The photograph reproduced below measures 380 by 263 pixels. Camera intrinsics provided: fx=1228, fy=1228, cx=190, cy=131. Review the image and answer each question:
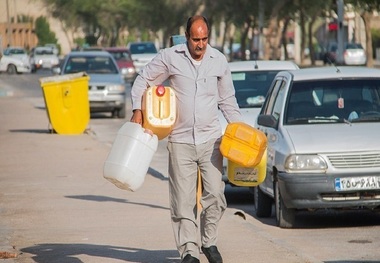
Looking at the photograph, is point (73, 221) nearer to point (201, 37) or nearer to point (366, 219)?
point (366, 219)

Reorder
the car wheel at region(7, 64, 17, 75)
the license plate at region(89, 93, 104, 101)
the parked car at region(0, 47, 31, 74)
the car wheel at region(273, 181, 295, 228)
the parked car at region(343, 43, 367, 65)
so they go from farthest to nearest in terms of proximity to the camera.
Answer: the parked car at region(343, 43, 367, 65), the car wheel at region(7, 64, 17, 75), the parked car at region(0, 47, 31, 74), the license plate at region(89, 93, 104, 101), the car wheel at region(273, 181, 295, 228)

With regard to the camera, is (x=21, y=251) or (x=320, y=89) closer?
(x=21, y=251)

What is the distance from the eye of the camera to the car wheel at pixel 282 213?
1220 cm

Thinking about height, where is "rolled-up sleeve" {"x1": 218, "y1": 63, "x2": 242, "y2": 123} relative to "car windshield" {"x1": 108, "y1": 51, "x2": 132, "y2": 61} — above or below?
above

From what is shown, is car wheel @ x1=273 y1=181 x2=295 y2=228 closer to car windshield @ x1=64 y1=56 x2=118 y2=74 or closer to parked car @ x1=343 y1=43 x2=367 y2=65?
car windshield @ x1=64 y1=56 x2=118 y2=74

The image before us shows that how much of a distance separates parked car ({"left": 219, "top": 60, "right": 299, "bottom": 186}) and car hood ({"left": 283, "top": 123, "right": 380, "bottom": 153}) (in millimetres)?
3593

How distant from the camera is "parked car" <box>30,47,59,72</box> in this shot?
8006 centimetres

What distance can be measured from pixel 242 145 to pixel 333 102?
4367mm

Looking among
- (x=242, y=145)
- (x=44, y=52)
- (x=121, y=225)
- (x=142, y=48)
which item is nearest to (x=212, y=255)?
(x=242, y=145)

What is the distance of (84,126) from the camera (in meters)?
25.9

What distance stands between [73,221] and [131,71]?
38.2 metres

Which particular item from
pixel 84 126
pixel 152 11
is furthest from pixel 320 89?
pixel 152 11

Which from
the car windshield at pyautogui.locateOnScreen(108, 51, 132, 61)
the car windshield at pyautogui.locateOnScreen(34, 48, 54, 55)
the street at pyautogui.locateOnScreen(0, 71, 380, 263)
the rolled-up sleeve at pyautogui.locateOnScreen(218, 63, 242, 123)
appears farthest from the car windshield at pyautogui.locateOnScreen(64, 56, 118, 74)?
the car windshield at pyautogui.locateOnScreen(34, 48, 54, 55)

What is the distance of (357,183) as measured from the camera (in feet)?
38.7
